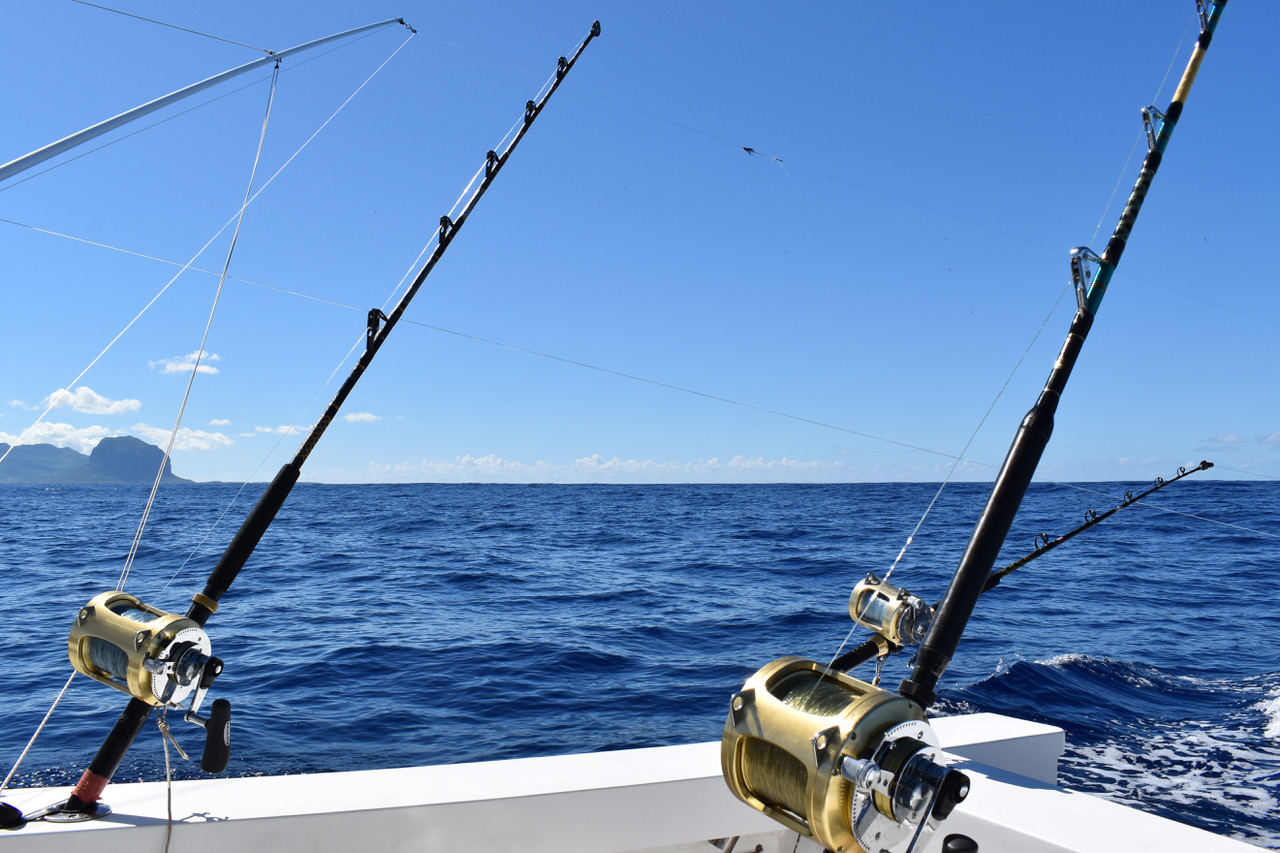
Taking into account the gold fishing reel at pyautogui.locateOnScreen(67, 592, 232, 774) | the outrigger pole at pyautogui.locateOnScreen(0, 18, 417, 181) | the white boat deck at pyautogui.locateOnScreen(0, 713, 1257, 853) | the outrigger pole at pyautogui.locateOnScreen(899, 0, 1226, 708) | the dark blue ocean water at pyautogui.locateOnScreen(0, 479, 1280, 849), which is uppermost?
the outrigger pole at pyautogui.locateOnScreen(0, 18, 417, 181)

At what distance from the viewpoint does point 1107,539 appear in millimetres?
19203

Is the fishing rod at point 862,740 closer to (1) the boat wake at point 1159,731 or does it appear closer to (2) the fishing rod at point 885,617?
(2) the fishing rod at point 885,617

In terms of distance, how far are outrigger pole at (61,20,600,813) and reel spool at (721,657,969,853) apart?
125 centimetres

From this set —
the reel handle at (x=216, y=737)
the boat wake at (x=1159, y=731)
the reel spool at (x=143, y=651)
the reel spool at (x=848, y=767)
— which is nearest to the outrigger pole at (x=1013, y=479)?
the reel spool at (x=848, y=767)

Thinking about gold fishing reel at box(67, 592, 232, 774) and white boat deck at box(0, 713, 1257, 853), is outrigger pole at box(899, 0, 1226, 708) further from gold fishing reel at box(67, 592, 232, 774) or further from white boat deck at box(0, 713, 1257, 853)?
gold fishing reel at box(67, 592, 232, 774)

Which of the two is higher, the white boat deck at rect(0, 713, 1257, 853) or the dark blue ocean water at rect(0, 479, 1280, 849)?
Result: the white boat deck at rect(0, 713, 1257, 853)

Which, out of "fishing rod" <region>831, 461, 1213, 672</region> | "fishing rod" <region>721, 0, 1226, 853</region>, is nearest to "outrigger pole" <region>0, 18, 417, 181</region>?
"fishing rod" <region>721, 0, 1226, 853</region>

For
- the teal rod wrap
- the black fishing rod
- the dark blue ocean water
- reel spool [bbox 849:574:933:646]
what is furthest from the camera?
the dark blue ocean water

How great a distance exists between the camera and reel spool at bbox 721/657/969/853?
4.02ft

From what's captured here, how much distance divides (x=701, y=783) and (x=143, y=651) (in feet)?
4.93

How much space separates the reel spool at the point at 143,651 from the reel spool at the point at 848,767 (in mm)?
1326

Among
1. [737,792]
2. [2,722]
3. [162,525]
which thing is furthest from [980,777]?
[162,525]

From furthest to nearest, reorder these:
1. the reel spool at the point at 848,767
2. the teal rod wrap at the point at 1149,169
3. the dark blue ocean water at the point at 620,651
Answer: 1. the dark blue ocean water at the point at 620,651
2. the teal rod wrap at the point at 1149,169
3. the reel spool at the point at 848,767

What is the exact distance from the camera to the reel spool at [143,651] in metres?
1.82
